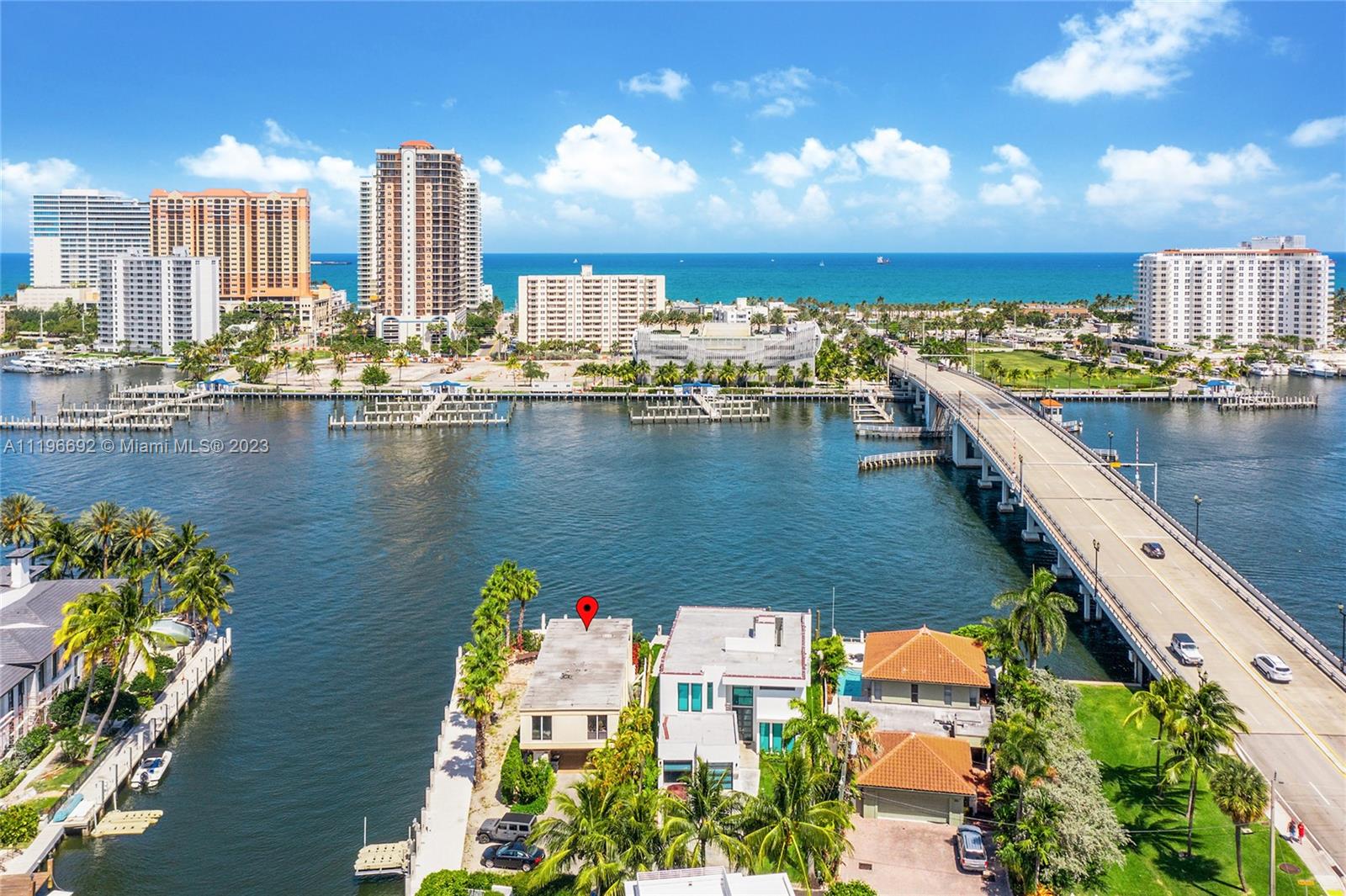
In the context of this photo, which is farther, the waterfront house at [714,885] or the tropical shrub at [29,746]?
the tropical shrub at [29,746]

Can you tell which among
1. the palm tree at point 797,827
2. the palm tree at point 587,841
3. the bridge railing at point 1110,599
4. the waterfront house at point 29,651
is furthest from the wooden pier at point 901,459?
the palm tree at point 587,841

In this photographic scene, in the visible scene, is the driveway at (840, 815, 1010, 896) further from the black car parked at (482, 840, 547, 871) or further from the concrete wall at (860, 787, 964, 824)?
the black car parked at (482, 840, 547, 871)

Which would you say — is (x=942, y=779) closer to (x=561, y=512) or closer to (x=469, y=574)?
(x=469, y=574)

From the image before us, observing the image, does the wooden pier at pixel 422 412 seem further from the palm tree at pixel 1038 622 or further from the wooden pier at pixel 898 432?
the palm tree at pixel 1038 622

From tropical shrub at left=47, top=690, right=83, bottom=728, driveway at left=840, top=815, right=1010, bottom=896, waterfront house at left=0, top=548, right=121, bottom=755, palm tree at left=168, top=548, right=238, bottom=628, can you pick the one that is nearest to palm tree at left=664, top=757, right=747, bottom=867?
driveway at left=840, top=815, right=1010, bottom=896

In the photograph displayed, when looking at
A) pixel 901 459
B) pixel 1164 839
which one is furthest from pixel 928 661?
pixel 901 459

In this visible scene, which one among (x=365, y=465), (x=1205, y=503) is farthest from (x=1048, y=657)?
(x=365, y=465)

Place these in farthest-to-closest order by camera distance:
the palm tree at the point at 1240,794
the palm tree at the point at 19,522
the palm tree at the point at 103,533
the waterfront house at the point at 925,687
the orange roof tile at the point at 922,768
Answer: the palm tree at the point at 19,522 → the palm tree at the point at 103,533 → the waterfront house at the point at 925,687 → the orange roof tile at the point at 922,768 → the palm tree at the point at 1240,794
